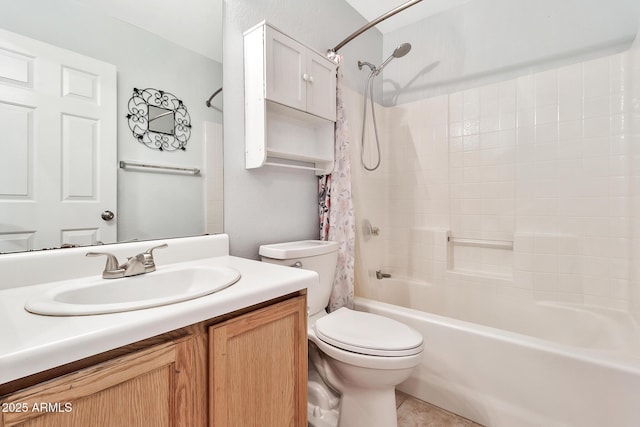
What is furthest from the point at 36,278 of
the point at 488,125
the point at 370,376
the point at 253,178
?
the point at 488,125

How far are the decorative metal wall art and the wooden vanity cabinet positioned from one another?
75 cm

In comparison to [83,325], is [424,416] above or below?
below

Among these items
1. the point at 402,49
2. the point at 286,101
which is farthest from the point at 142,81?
the point at 402,49

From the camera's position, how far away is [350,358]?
3.71ft

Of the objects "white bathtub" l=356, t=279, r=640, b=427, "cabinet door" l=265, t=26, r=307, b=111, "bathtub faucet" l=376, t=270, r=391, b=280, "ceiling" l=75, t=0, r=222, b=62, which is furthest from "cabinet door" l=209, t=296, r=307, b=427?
"bathtub faucet" l=376, t=270, r=391, b=280

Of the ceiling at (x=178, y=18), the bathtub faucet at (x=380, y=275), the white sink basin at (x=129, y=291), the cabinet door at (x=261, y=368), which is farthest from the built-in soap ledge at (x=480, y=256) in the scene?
the ceiling at (x=178, y=18)

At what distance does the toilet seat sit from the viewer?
1.11 meters

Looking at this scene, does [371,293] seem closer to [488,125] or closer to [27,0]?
[488,125]

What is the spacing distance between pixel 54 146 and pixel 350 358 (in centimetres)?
119

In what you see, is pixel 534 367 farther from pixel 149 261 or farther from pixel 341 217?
pixel 149 261

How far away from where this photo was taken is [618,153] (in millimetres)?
1643

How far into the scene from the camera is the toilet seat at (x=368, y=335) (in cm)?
111

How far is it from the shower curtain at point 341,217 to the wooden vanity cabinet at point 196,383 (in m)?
0.78

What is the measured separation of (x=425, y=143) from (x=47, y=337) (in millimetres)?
2304
